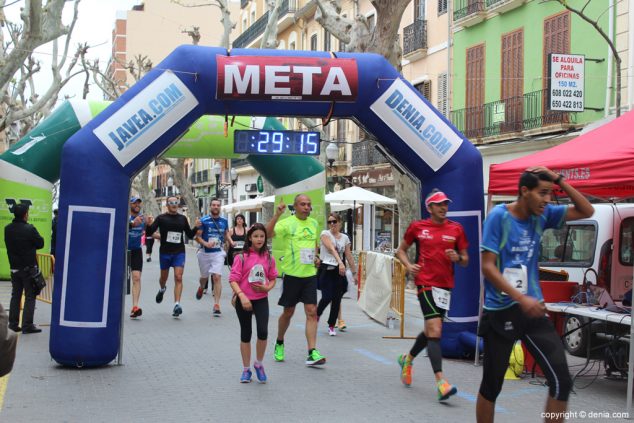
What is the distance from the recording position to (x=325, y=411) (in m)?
6.95

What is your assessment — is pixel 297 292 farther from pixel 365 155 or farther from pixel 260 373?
pixel 365 155

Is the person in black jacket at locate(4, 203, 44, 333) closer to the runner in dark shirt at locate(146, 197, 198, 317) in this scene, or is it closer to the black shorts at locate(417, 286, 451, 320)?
the runner in dark shirt at locate(146, 197, 198, 317)

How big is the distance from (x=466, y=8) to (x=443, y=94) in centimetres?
313

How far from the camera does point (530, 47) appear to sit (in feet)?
73.9

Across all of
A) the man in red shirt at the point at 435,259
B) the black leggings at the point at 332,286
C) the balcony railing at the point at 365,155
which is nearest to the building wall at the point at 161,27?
the balcony railing at the point at 365,155

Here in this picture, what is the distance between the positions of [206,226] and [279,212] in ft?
18.4

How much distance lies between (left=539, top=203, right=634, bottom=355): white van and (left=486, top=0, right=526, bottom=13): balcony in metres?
13.0

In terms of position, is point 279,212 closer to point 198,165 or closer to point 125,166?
point 125,166

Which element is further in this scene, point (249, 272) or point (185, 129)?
point (185, 129)

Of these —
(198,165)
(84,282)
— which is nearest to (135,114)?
(84,282)

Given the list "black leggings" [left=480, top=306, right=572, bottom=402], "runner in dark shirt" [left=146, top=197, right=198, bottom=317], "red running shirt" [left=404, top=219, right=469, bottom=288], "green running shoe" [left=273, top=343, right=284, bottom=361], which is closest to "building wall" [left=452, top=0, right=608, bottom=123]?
"runner in dark shirt" [left=146, top=197, right=198, bottom=317]

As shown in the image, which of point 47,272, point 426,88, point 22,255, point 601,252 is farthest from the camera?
point 426,88

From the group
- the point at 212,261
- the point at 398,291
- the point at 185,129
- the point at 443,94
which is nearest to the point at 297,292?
the point at 185,129

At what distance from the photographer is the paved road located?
6859 mm
